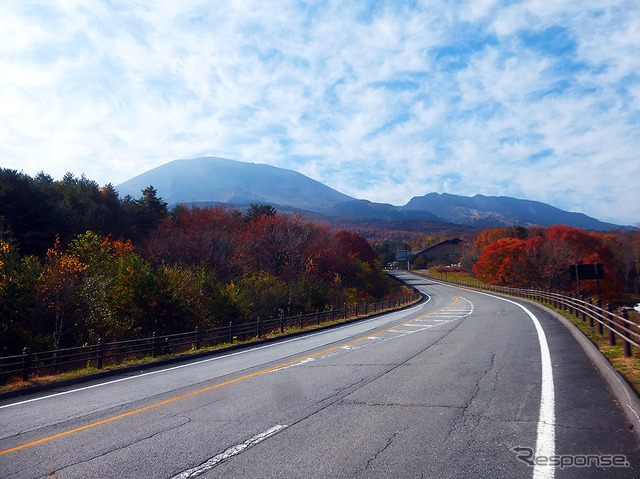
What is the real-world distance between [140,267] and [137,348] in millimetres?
4826

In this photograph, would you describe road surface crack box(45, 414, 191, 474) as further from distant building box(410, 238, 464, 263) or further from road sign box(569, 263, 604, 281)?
distant building box(410, 238, 464, 263)

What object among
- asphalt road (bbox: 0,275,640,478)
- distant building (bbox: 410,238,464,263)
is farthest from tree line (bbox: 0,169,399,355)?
distant building (bbox: 410,238,464,263)

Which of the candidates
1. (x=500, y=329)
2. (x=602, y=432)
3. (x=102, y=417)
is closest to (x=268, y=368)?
(x=102, y=417)

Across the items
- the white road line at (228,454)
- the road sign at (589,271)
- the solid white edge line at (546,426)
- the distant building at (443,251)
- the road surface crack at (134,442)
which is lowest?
the road surface crack at (134,442)

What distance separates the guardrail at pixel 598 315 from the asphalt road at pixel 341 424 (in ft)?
3.37

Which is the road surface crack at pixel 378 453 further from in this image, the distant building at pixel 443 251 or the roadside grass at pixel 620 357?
the distant building at pixel 443 251

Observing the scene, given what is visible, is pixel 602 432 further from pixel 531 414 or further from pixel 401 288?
pixel 401 288

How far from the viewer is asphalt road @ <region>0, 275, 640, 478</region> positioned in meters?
4.38

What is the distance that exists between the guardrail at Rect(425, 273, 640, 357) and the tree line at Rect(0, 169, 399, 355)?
1871 cm

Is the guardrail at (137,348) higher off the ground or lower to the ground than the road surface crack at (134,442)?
lower

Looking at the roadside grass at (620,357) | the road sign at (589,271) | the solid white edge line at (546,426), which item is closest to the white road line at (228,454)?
the solid white edge line at (546,426)

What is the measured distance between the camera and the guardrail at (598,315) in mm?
8938

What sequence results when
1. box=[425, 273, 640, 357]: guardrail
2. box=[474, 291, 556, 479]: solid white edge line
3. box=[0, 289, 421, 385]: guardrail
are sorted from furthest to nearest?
box=[0, 289, 421, 385]: guardrail, box=[425, 273, 640, 357]: guardrail, box=[474, 291, 556, 479]: solid white edge line

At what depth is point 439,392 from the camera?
7.20 m
